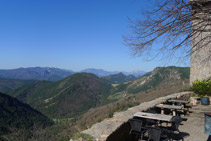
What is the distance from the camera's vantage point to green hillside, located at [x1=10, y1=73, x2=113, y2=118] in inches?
4628

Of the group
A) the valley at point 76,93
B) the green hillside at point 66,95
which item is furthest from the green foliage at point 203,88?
the green hillside at point 66,95

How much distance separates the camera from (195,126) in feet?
19.6

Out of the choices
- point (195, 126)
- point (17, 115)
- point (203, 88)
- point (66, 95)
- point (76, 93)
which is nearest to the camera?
point (195, 126)

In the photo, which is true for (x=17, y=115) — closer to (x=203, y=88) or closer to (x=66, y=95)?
(x=66, y=95)

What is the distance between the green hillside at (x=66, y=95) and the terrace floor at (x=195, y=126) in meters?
104

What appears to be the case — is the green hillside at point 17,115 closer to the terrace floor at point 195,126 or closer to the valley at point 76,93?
the valley at point 76,93

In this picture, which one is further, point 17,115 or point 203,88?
point 17,115

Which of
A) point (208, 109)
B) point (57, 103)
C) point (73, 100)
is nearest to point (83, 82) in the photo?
point (73, 100)

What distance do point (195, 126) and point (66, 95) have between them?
135 metres

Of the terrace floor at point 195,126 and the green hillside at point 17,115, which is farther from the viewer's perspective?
the green hillside at point 17,115

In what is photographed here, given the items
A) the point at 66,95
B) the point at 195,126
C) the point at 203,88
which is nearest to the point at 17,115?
the point at 66,95

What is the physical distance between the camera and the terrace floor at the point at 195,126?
16.6ft

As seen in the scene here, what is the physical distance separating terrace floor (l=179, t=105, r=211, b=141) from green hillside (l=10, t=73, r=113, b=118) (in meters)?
104

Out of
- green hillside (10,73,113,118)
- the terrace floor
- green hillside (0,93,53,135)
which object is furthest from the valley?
the terrace floor
